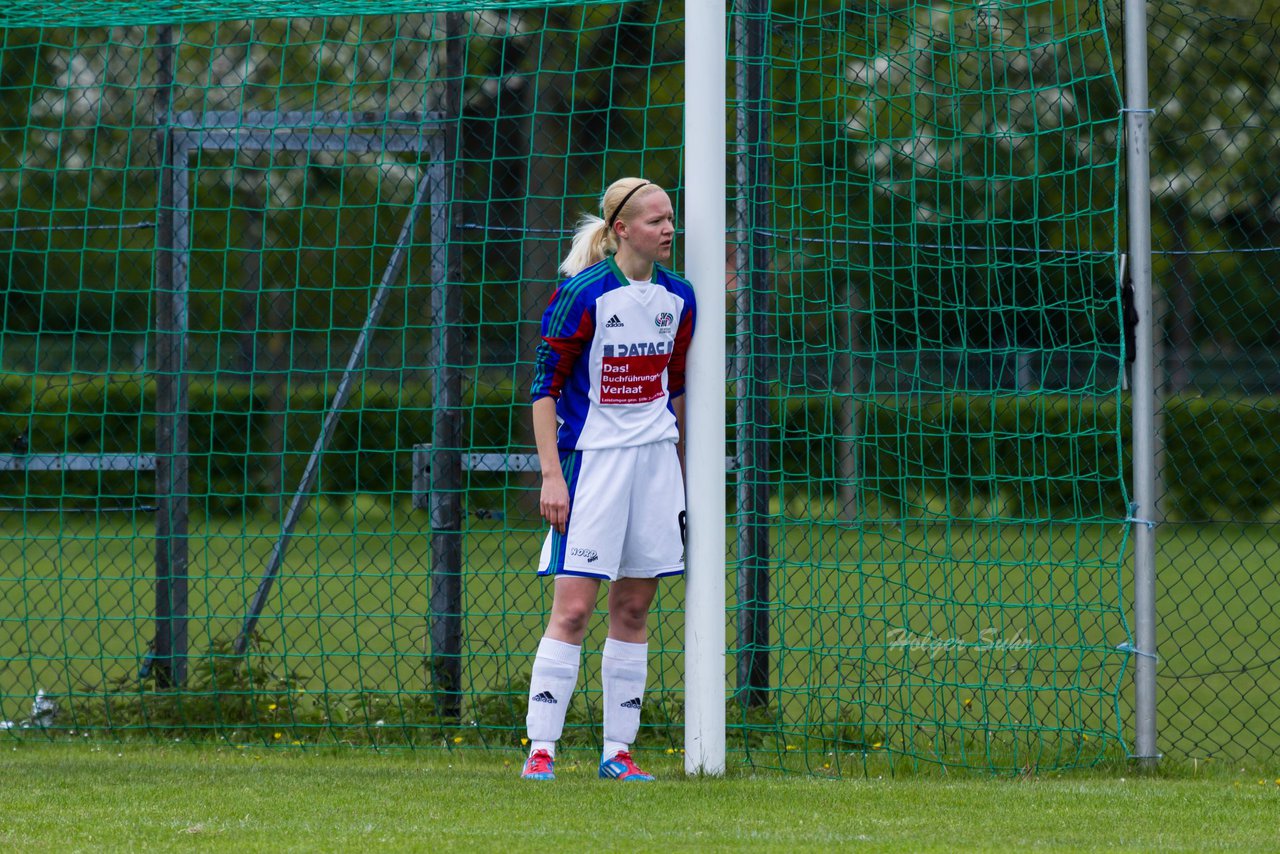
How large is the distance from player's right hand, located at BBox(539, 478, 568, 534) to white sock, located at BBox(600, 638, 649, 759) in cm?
43

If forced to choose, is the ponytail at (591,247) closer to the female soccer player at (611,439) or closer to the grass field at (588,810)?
the female soccer player at (611,439)

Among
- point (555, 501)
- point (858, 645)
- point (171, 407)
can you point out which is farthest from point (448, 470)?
point (858, 645)

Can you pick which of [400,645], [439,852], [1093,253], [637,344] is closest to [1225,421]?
[400,645]

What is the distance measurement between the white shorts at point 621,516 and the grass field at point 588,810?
638 millimetres

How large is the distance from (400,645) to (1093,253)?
496 centimetres

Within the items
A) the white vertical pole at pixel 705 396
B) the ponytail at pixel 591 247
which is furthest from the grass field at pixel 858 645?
the ponytail at pixel 591 247

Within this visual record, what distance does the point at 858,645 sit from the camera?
5285 millimetres

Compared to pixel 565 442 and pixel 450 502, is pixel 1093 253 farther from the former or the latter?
pixel 450 502

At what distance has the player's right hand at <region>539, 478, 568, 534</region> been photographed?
4.00 metres

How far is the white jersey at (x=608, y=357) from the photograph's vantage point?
4039 mm

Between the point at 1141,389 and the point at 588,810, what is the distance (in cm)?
231

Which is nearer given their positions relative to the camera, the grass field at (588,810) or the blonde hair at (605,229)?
the grass field at (588,810)
